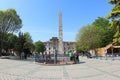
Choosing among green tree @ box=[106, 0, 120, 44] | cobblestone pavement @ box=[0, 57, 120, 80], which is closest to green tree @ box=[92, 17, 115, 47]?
green tree @ box=[106, 0, 120, 44]

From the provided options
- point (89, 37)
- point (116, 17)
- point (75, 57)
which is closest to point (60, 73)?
point (116, 17)

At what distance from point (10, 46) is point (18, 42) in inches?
725

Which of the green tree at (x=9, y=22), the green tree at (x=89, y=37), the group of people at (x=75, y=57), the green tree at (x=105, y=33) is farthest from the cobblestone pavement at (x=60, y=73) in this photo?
the green tree at (x=105, y=33)

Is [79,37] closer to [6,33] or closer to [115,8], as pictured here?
[6,33]

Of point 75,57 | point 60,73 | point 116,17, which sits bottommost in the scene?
point 60,73

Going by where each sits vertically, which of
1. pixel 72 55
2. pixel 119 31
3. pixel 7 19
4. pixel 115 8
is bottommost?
pixel 72 55

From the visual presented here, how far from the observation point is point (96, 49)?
73.3 m

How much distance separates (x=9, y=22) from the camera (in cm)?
5581

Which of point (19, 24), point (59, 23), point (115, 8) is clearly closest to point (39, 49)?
point (19, 24)

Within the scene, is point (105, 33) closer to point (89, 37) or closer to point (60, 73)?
point (89, 37)

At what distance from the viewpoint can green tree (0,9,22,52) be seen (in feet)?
181

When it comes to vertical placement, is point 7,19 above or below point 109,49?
above

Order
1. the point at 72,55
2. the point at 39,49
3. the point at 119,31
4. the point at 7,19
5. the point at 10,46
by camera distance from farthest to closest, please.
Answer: the point at 39,49, the point at 10,46, the point at 7,19, the point at 72,55, the point at 119,31

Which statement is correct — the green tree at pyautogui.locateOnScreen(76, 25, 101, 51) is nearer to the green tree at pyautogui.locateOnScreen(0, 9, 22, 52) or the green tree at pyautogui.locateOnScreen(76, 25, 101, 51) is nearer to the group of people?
the green tree at pyautogui.locateOnScreen(0, 9, 22, 52)
